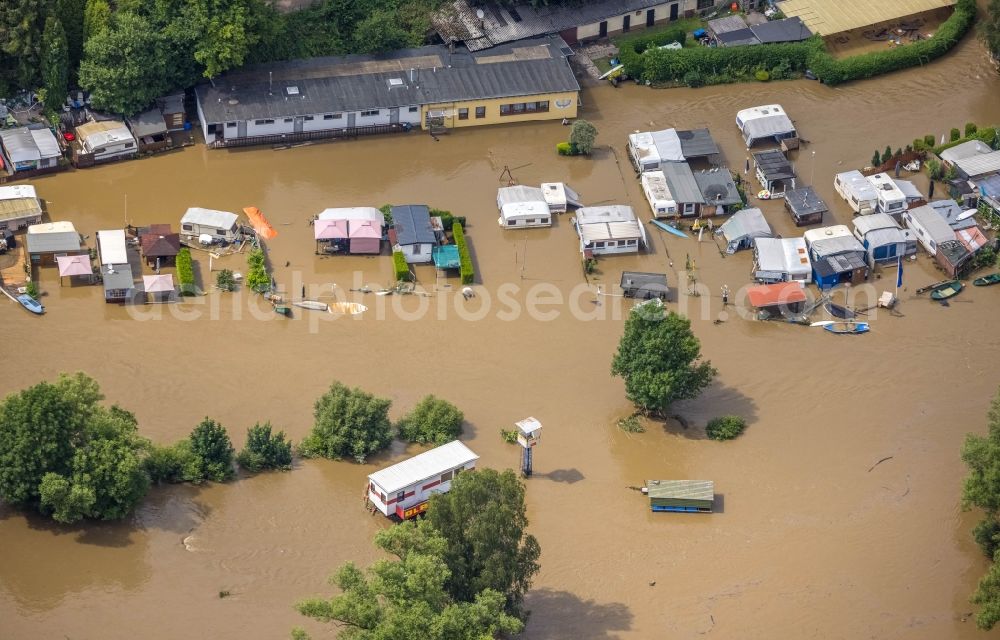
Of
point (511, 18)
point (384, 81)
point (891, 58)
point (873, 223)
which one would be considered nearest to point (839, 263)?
point (873, 223)

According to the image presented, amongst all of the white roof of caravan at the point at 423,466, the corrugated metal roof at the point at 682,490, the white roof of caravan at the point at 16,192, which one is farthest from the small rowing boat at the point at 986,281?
the white roof of caravan at the point at 16,192

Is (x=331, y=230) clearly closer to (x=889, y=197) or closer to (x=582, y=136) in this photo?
(x=582, y=136)

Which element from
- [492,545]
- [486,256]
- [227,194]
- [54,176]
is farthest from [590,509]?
[54,176]

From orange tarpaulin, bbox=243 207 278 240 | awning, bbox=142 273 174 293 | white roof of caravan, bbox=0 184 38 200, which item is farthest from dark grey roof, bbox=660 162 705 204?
white roof of caravan, bbox=0 184 38 200

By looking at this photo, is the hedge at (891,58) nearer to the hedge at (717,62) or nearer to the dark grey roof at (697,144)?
the hedge at (717,62)

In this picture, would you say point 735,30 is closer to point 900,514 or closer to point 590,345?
point 590,345

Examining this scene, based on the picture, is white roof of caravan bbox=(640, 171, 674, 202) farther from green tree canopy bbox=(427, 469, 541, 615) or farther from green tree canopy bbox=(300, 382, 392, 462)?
green tree canopy bbox=(427, 469, 541, 615)
